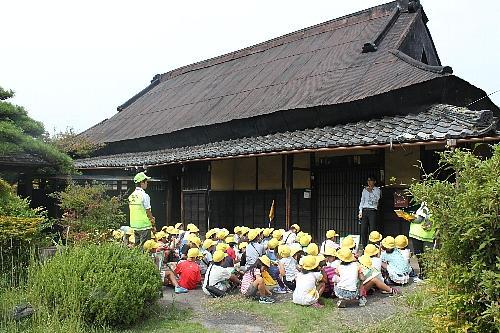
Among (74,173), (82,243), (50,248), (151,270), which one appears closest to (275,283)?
(151,270)

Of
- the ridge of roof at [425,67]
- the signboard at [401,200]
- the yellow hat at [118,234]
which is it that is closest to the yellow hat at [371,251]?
the signboard at [401,200]

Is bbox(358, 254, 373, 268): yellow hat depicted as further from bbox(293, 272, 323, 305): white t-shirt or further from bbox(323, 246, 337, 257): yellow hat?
bbox(293, 272, 323, 305): white t-shirt

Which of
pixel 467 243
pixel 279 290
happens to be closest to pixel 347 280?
pixel 279 290

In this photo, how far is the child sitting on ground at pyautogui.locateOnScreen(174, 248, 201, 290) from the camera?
8984 millimetres

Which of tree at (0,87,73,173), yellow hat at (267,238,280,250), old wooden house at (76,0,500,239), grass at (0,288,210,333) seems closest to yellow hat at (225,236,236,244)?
yellow hat at (267,238,280,250)

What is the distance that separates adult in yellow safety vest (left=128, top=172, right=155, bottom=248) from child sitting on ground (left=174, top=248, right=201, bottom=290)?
91 centimetres

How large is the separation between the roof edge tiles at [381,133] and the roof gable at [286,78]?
→ 2.80ft

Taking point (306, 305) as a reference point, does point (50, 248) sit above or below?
above

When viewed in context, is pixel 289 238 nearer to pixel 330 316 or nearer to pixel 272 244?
pixel 272 244

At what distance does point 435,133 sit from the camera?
365 inches

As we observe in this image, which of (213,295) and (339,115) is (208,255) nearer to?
(213,295)

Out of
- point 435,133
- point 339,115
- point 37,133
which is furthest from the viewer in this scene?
point 339,115

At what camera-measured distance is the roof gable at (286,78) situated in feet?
43.7

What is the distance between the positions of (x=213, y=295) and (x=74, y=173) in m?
6.95
